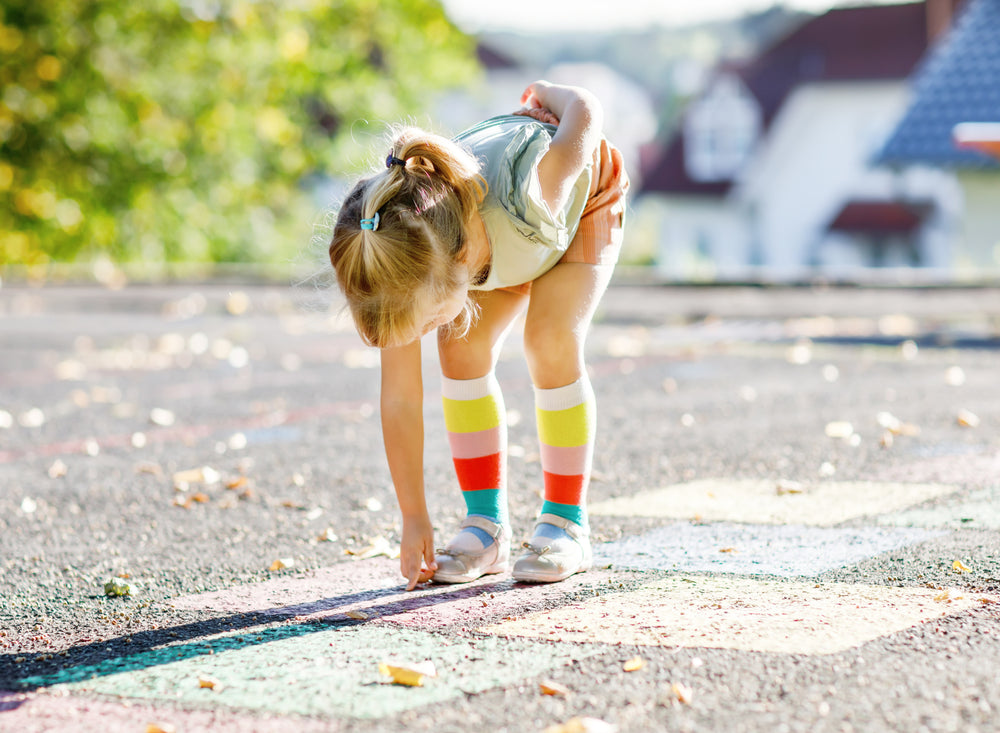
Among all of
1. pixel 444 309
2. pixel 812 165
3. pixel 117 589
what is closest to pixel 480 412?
pixel 444 309

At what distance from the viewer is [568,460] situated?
3141 millimetres

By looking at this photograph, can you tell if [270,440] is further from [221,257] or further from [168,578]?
[221,257]

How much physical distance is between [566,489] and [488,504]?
201 millimetres

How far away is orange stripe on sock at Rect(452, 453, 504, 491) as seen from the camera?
10.6ft

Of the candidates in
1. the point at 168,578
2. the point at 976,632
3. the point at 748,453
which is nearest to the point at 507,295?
the point at 168,578

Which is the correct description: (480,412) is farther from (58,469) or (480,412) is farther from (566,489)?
(58,469)

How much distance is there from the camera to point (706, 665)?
2.26 meters

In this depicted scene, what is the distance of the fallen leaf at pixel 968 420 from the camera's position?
5160 millimetres

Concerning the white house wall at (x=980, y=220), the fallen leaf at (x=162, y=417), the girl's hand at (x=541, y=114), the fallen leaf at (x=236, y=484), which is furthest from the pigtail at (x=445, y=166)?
the white house wall at (x=980, y=220)

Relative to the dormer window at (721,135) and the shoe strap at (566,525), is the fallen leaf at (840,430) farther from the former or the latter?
the dormer window at (721,135)

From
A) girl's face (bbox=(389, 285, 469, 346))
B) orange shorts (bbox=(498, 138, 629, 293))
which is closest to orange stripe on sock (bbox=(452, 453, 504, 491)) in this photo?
orange shorts (bbox=(498, 138, 629, 293))

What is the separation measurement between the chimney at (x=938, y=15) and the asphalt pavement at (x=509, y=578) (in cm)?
2819

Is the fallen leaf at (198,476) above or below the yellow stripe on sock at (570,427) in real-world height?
below

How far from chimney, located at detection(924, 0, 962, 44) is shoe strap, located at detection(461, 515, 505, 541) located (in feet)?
106
